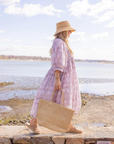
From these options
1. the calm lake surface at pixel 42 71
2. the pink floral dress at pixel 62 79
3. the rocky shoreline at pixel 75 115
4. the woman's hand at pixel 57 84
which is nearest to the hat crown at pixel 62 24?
the pink floral dress at pixel 62 79

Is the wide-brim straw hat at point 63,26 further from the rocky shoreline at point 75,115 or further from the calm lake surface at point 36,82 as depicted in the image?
the calm lake surface at point 36,82

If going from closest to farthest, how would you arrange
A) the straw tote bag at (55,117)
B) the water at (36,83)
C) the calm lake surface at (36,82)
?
the straw tote bag at (55,117) < the calm lake surface at (36,82) < the water at (36,83)

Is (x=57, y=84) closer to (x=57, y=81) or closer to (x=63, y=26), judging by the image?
(x=57, y=81)

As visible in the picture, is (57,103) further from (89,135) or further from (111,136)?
(111,136)

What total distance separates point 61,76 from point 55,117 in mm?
702

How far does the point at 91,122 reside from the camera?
7.73m

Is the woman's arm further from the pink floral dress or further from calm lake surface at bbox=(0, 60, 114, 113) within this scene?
calm lake surface at bbox=(0, 60, 114, 113)

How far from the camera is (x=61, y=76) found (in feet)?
10.6

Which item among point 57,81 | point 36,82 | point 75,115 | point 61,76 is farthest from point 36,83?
point 57,81

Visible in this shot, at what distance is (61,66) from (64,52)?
26 cm

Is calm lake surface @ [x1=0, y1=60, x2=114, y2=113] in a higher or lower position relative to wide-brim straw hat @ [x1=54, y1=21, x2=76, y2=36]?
lower

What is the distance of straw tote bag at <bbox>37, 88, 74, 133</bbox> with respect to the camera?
295 centimetres

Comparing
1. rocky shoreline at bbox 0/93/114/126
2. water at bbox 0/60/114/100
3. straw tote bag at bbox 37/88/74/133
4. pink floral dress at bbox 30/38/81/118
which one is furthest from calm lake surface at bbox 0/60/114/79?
straw tote bag at bbox 37/88/74/133

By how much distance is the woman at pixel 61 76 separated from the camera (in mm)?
3094
